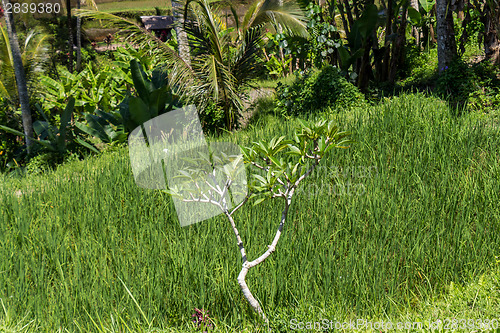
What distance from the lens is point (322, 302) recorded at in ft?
6.27

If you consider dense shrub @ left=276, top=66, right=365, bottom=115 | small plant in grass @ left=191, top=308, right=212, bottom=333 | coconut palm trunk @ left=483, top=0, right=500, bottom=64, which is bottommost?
small plant in grass @ left=191, top=308, right=212, bottom=333

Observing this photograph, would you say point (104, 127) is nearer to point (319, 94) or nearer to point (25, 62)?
point (25, 62)

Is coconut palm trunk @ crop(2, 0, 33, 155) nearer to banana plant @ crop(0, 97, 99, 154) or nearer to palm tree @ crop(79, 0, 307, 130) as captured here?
banana plant @ crop(0, 97, 99, 154)

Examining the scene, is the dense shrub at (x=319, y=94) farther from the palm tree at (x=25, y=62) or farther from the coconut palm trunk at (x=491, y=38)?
the palm tree at (x=25, y=62)

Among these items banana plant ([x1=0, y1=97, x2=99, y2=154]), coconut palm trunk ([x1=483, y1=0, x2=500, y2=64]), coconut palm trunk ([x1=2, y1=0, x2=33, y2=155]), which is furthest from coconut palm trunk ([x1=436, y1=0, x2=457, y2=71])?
coconut palm trunk ([x1=2, y1=0, x2=33, y2=155])

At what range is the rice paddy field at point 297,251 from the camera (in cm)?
201

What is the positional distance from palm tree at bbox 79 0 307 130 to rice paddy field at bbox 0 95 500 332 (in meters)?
2.39

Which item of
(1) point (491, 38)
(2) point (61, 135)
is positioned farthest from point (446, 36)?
(2) point (61, 135)

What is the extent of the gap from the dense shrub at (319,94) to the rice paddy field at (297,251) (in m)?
2.13

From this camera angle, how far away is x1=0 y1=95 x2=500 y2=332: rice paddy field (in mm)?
2012

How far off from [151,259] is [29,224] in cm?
132

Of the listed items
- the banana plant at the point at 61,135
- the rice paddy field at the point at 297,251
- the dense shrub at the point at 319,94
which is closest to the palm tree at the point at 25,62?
the banana plant at the point at 61,135

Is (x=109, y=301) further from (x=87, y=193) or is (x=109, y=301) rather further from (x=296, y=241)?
(x=87, y=193)

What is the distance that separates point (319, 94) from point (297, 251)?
3938 mm
